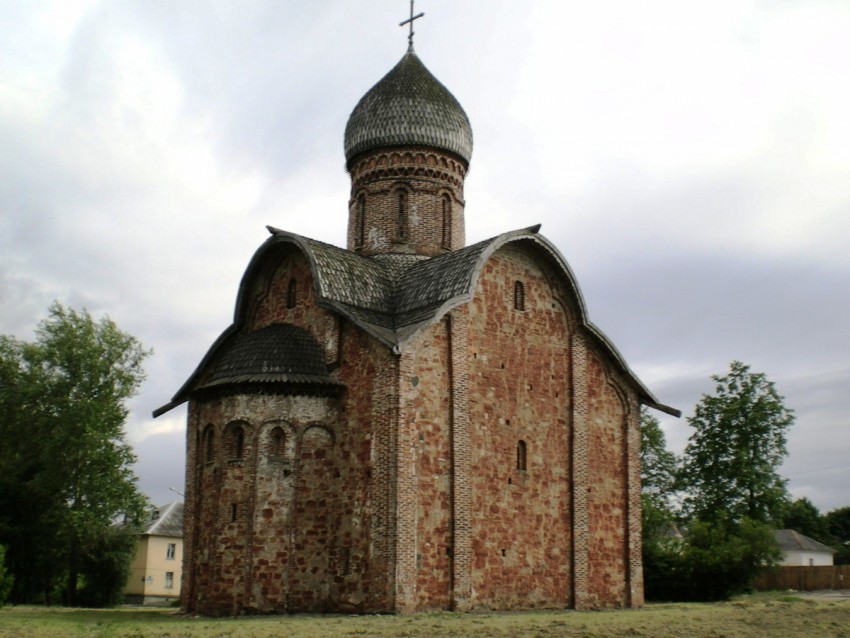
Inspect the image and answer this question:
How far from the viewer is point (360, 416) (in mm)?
17516

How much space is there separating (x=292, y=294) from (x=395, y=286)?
2.13 meters

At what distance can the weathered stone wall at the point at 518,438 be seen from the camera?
18.0 m

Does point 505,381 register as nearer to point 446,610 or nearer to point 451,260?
point 451,260

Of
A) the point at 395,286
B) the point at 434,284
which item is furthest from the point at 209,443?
the point at 434,284

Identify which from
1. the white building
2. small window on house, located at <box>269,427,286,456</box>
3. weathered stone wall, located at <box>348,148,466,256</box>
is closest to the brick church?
small window on house, located at <box>269,427,286,456</box>

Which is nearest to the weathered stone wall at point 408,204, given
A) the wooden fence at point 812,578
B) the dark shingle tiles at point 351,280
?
the dark shingle tiles at point 351,280

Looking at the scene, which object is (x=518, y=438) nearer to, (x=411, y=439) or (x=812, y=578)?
(x=411, y=439)

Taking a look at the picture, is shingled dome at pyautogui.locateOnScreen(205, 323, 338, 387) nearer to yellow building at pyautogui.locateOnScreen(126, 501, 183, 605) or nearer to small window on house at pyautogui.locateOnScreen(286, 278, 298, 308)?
small window on house at pyautogui.locateOnScreen(286, 278, 298, 308)

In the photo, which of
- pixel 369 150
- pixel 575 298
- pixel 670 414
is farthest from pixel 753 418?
pixel 369 150

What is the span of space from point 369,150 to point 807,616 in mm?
13669

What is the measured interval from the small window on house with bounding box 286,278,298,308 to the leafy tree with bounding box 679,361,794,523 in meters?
17.6

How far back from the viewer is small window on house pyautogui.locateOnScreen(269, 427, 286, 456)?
57.8 ft

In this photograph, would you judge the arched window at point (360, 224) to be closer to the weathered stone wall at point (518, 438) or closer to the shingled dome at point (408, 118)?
the shingled dome at point (408, 118)

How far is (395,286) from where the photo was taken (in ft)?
65.9
